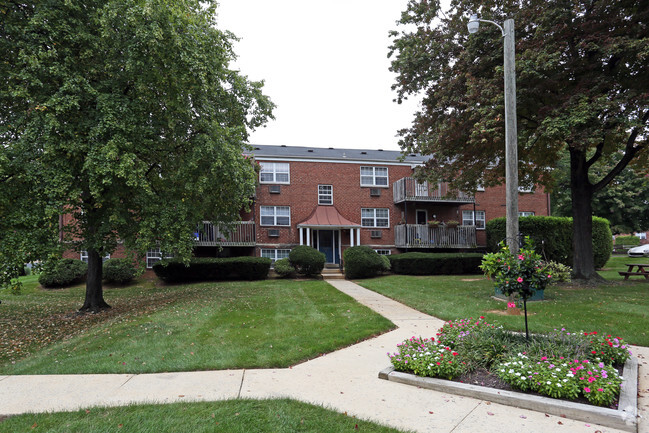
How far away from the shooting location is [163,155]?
438 inches

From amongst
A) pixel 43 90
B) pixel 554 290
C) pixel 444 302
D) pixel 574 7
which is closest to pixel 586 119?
pixel 574 7

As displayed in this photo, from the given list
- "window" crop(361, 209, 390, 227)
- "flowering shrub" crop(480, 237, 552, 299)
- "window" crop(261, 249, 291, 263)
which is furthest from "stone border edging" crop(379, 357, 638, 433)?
"window" crop(361, 209, 390, 227)

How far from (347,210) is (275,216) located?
4.27m

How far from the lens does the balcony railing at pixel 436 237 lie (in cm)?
2091

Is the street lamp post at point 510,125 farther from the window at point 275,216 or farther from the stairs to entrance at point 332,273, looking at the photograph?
the window at point 275,216

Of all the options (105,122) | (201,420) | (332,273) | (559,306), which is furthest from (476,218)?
(201,420)

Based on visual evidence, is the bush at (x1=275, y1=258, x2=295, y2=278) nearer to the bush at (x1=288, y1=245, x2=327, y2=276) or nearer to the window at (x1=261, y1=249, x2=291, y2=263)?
the bush at (x1=288, y1=245, x2=327, y2=276)

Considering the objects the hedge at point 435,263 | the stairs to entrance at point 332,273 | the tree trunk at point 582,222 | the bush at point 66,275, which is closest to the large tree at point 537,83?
the tree trunk at point 582,222

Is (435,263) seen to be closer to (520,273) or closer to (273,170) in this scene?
(273,170)

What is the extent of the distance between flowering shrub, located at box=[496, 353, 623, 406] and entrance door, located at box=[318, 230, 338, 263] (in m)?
17.5

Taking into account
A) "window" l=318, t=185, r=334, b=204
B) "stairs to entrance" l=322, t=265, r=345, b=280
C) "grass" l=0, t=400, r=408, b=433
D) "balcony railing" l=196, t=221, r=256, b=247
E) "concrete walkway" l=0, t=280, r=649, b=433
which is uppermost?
"window" l=318, t=185, r=334, b=204

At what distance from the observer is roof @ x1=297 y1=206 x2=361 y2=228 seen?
20.7 metres

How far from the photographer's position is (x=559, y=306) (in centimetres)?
905

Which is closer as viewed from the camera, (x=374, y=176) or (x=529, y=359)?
(x=529, y=359)
